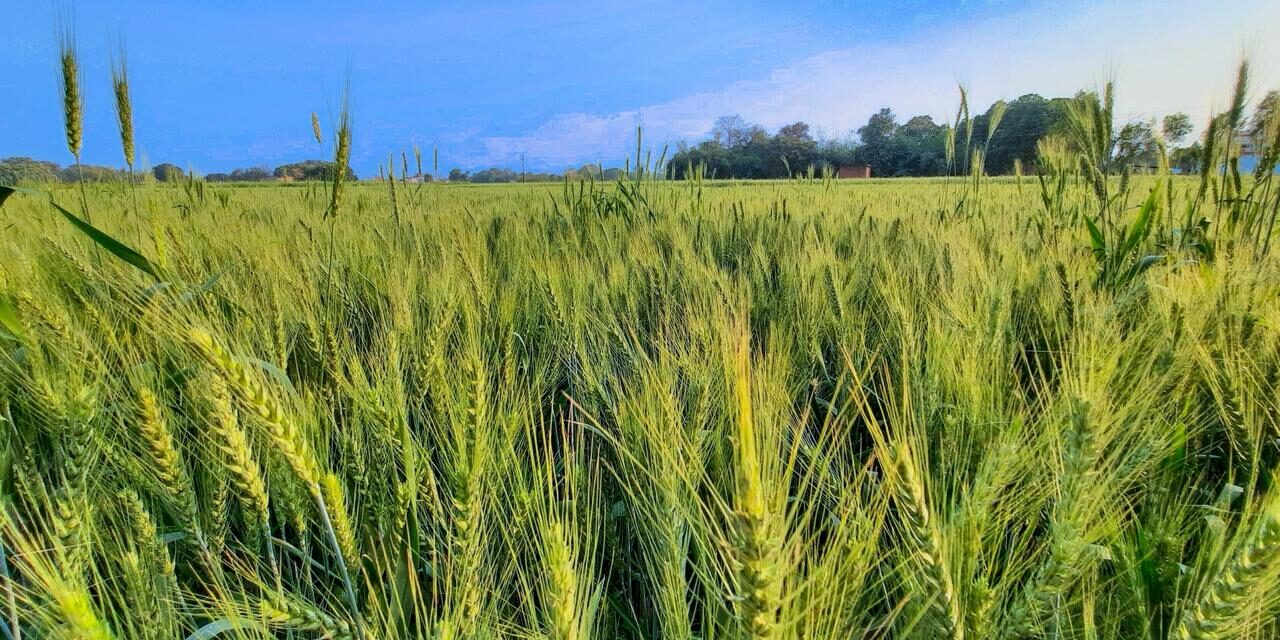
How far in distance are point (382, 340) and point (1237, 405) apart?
56.4 inches

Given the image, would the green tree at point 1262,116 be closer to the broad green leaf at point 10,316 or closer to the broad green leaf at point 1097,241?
the broad green leaf at point 1097,241

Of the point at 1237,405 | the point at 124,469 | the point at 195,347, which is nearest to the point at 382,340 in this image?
the point at 124,469

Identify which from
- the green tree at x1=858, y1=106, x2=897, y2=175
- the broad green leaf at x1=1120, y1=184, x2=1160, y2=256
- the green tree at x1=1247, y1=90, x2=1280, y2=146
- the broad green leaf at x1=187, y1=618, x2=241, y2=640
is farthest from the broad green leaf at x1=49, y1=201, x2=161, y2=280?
the green tree at x1=858, y1=106, x2=897, y2=175

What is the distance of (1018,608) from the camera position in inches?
22.2

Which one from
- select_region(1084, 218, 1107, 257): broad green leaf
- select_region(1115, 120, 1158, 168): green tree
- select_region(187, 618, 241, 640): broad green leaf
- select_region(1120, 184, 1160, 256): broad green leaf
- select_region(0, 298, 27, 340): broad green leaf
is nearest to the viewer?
select_region(187, 618, 241, 640): broad green leaf

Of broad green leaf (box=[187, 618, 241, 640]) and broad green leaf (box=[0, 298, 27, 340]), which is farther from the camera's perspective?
broad green leaf (box=[0, 298, 27, 340])

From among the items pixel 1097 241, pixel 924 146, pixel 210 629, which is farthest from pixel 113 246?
pixel 924 146

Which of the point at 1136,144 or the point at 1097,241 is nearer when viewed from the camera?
Result: the point at 1097,241

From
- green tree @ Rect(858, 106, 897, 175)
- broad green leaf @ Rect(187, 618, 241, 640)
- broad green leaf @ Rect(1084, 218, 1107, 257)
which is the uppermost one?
green tree @ Rect(858, 106, 897, 175)

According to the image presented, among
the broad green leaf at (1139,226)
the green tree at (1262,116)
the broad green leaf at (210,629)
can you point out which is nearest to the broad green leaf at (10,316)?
the broad green leaf at (210,629)

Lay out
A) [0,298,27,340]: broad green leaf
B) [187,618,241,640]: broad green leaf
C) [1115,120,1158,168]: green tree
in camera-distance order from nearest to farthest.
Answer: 1. [187,618,241,640]: broad green leaf
2. [0,298,27,340]: broad green leaf
3. [1115,120,1158,168]: green tree

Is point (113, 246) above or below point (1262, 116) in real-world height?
below

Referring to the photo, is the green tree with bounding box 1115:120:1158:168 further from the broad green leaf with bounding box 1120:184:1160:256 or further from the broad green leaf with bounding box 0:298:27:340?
the broad green leaf with bounding box 0:298:27:340

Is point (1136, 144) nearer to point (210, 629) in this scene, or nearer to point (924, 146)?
point (210, 629)
